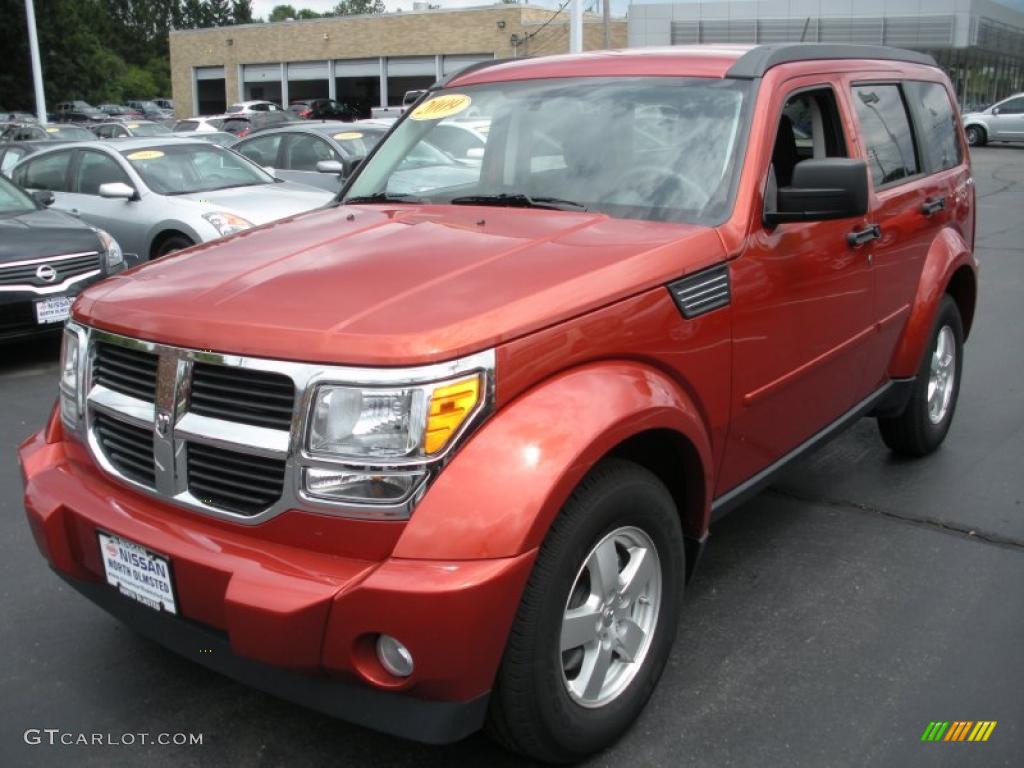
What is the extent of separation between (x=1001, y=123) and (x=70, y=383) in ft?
109

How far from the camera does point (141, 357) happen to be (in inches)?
107

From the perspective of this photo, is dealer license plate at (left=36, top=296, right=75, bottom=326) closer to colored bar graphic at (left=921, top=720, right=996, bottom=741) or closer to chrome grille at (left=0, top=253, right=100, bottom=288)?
chrome grille at (left=0, top=253, right=100, bottom=288)

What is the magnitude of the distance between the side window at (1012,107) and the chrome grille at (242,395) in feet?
109

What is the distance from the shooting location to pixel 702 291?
3045 millimetres

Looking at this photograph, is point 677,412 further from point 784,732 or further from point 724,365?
point 784,732

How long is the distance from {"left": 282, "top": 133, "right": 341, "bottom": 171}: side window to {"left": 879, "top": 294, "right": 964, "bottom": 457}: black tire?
8.47 m

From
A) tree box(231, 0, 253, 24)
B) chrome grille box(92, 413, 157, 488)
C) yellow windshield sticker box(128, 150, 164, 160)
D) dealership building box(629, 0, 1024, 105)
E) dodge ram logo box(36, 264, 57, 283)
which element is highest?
tree box(231, 0, 253, 24)

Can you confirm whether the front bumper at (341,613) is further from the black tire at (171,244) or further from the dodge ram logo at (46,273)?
the black tire at (171,244)

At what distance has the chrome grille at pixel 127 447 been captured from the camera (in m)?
2.70

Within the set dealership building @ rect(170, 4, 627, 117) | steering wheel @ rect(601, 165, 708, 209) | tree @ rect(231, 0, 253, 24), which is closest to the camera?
steering wheel @ rect(601, 165, 708, 209)

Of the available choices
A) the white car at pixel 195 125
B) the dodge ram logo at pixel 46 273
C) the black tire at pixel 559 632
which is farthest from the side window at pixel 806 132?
the white car at pixel 195 125

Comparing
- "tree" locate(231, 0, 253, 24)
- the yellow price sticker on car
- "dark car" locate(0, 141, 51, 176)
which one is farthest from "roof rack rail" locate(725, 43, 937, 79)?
"tree" locate(231, 0, 253, 24)

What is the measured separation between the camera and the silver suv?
3047 cm

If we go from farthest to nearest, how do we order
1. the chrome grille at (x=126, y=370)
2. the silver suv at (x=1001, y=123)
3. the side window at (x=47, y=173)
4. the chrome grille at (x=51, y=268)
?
1. the silver suv at (x=1001, y=123)
2. the side window at (x=47, y=173)
3. the chrome grille at (x=51, y=268)
4. the chrome grille at (x=126, y=370)
